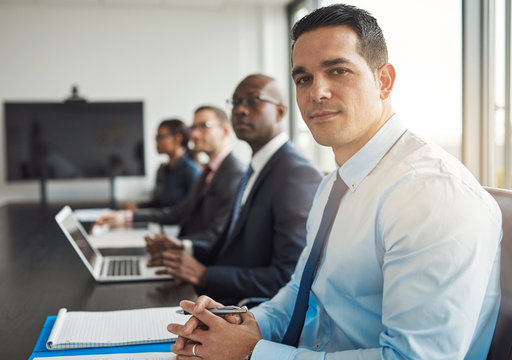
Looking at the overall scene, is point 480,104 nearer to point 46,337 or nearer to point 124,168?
point 46,337

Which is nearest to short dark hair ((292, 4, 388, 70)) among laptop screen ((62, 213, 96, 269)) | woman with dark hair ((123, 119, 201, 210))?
laptop screen ((62, 213, 96, 269))

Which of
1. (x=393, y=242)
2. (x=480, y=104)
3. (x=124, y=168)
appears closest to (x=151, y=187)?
(x=124, y=168)

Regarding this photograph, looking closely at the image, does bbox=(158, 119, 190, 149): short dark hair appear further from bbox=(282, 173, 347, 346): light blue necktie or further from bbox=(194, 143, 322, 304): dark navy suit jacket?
bbox=(282, 173, 347, 346): light blue necktie

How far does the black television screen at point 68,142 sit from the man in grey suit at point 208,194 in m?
2.19

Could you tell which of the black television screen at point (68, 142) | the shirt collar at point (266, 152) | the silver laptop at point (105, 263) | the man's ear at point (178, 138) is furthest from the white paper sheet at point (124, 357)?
the black television screen at point (68, 142)

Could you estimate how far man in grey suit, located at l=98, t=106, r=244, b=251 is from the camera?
257 centimetres

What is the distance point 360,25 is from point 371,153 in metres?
0.29

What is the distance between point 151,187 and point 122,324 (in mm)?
4745

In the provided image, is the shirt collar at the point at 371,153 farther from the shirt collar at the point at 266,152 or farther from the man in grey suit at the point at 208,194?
the man in grey suit at the point at 208,194

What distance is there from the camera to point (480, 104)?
8.70ft

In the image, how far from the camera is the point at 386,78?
1173 mm

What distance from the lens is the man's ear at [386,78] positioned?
3.83 ft

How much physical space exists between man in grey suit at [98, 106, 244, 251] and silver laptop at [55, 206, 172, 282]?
134mm

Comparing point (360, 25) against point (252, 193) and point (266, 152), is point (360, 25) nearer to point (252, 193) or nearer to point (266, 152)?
point (252, 193)
